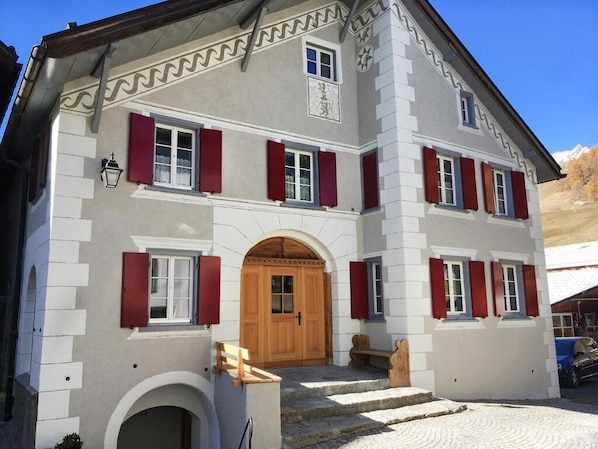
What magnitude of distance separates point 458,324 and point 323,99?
230 inches

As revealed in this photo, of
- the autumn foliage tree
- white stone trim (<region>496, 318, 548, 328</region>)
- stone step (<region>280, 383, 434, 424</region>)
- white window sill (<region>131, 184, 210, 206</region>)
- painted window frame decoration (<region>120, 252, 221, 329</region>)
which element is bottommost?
stone step (<region>280, 383, 434, 424</region>)

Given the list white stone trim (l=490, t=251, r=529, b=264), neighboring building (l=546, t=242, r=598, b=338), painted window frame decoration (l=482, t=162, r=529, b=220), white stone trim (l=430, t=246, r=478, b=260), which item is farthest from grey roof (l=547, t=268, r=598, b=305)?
white stone trim (l=430, t=246, r=478, b=260)

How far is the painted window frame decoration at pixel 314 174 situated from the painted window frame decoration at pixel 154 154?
1.20 metres

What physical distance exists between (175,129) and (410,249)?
5.30 meters

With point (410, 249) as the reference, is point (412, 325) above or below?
below

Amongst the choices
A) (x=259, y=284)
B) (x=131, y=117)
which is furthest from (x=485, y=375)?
(x=131, y=117)

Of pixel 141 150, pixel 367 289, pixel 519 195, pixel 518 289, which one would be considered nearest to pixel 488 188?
pixel 519 195

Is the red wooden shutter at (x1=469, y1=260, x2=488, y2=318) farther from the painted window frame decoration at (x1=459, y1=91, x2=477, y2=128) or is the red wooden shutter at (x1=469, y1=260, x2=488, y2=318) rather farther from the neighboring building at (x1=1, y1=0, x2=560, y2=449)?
the painted window frame decoration at (x1=459, y1=91, x2=477, y2=128)

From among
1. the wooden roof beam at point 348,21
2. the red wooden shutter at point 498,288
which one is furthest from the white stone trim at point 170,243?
the red wooden shutter at point 498,288

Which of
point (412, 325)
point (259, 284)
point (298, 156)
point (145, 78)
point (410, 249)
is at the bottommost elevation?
point (412, 325)

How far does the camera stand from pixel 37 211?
8977mm

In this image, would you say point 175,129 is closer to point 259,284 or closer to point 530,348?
point 259,284

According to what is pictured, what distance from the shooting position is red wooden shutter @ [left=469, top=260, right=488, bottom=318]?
36.3 ft

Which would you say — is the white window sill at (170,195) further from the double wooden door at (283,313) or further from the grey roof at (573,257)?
the grey roof at (573,257)
